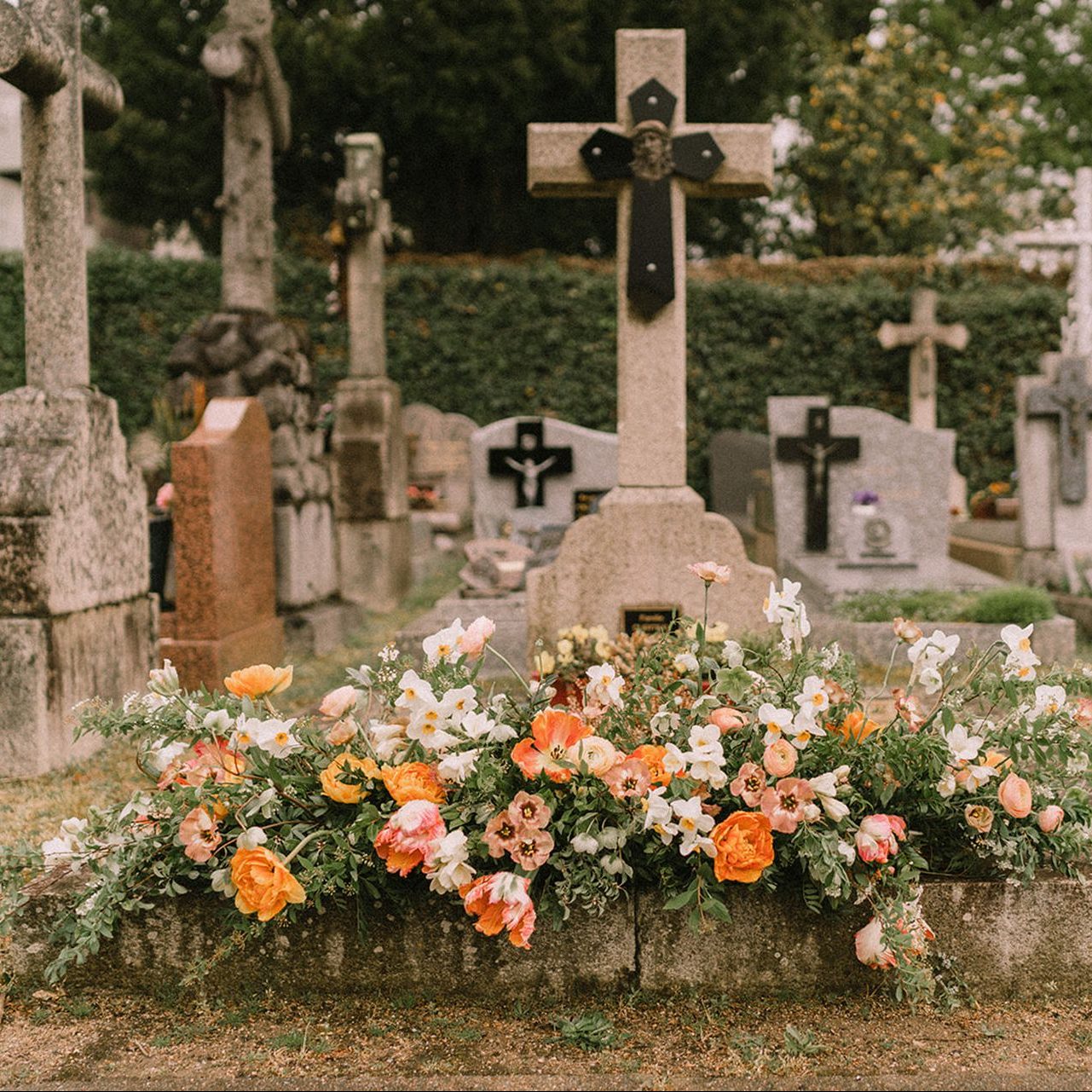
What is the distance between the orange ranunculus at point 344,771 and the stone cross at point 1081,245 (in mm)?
9732

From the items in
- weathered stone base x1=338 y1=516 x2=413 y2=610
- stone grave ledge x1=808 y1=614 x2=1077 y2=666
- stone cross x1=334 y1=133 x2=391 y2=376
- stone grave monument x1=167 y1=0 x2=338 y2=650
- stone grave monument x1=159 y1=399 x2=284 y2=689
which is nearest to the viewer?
stone grave monument x1=159 y1=399 x2=284 y2=689

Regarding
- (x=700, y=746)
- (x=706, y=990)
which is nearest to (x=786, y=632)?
(x=700, y=746)

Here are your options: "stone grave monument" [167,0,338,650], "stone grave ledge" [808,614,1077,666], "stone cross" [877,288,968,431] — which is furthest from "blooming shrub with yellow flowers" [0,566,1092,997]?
"stone cross" [877,288,968,431]

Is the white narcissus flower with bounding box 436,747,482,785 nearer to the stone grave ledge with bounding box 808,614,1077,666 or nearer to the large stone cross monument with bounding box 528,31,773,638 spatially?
the large stone cross monument with bounding box 528,31,773,638

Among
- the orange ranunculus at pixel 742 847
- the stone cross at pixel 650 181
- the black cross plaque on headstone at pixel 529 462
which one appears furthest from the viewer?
the black cross plaque on headstone at pixel 529 462

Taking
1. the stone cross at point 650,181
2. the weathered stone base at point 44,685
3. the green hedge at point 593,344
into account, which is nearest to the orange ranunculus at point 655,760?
the weathered stone base at point 44,685

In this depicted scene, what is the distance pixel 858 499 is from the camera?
7.95m

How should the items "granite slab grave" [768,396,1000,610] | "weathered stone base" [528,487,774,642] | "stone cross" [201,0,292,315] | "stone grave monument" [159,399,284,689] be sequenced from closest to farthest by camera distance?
"weathered stone base" [528,487,774,642] → "stone grave monument" [159,399,284,689] → "stone cross" [201,0,292,315] → "granite slab grave" [768,396,1000,610]

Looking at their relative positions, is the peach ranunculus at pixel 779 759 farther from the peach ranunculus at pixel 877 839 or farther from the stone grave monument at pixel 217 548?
the stone grave monument at pixel 217 548

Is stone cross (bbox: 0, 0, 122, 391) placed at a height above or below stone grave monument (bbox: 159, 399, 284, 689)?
above

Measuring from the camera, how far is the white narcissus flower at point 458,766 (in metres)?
2.30

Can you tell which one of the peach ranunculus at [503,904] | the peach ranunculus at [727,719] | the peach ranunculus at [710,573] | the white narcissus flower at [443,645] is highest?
the peach ranunculus at [710,573]

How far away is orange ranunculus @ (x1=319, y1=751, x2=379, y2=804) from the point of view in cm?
238

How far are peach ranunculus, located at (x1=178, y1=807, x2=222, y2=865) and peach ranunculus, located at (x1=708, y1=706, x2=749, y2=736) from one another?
3.52 ft
